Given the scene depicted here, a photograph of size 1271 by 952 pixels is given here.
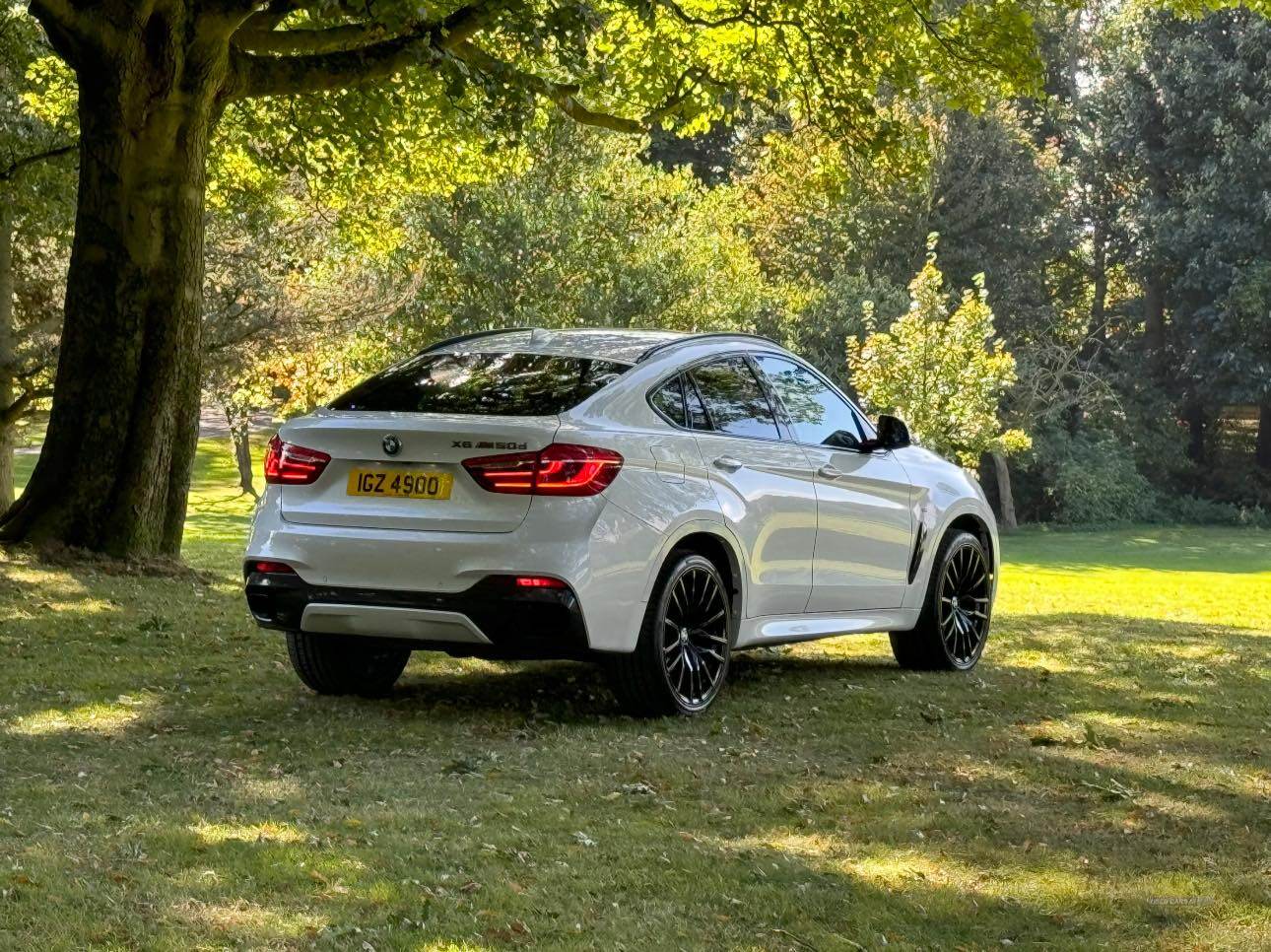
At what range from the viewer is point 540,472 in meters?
7.41

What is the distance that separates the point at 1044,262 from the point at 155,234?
45.4 metres

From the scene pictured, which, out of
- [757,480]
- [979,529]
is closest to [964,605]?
[979,529]

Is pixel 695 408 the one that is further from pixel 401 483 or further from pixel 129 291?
pixel 129 291

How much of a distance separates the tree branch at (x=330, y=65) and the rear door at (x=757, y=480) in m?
5.84

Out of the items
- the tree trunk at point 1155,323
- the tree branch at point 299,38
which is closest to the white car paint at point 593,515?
the tree branch at point 299,38

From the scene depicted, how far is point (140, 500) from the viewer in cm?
1354

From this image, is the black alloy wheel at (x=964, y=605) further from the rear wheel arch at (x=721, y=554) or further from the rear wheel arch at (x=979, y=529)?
the rear wheel arch at (x=721, y=554)

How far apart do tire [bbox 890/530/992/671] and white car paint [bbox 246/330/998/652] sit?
126 centimetres

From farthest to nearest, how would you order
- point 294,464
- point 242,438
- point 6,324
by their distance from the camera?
point 242,438 → point 6,324 → point 294,464

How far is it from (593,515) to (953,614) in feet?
12.1

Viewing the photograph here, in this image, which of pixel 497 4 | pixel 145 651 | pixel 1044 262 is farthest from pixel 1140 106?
pixel 145 651

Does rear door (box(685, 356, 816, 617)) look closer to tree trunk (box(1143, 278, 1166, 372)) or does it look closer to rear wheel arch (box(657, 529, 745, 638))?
rear wheel arch (box(657, 529, 745, 638))

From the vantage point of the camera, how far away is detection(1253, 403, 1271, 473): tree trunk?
183 ft

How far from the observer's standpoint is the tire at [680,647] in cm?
788
